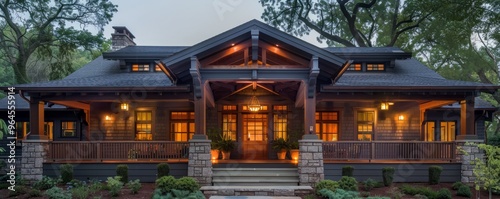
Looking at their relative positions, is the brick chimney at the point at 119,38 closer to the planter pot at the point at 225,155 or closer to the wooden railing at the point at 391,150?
the planter pot at the point at 225,155

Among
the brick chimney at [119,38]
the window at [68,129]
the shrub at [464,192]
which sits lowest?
the shrub at [464,192]

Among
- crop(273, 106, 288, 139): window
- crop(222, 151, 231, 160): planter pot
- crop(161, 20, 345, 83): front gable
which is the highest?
crop(161, 20, 345, 83): front gable

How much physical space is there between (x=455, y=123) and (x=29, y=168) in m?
16.0

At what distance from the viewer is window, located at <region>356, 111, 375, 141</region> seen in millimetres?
15305

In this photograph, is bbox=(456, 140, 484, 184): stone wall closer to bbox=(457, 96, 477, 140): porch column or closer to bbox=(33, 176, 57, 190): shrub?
bbox=(457, 96, 477, 140): porch column

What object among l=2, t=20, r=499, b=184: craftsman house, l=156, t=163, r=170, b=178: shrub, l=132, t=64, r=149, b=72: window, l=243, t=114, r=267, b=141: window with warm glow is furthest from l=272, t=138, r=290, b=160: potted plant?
l=132, t=64, r=149, b=72: window

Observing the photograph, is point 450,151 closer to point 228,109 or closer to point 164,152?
point 228,109

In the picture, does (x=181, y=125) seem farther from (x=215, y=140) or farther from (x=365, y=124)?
(x=365, y=124)

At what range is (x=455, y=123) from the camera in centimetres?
1648

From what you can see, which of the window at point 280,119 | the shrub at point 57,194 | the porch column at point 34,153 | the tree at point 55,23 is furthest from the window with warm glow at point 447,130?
the tree at point 55,23

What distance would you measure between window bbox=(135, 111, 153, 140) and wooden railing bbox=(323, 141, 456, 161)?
6.95m

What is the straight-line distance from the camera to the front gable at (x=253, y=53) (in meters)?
10.7

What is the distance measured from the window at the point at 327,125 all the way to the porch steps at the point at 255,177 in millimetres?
3898

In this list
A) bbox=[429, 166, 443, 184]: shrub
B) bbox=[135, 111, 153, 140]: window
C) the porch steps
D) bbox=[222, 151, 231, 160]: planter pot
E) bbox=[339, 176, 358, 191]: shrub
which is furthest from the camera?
bbox=[135, 111, 153, 140]: window
